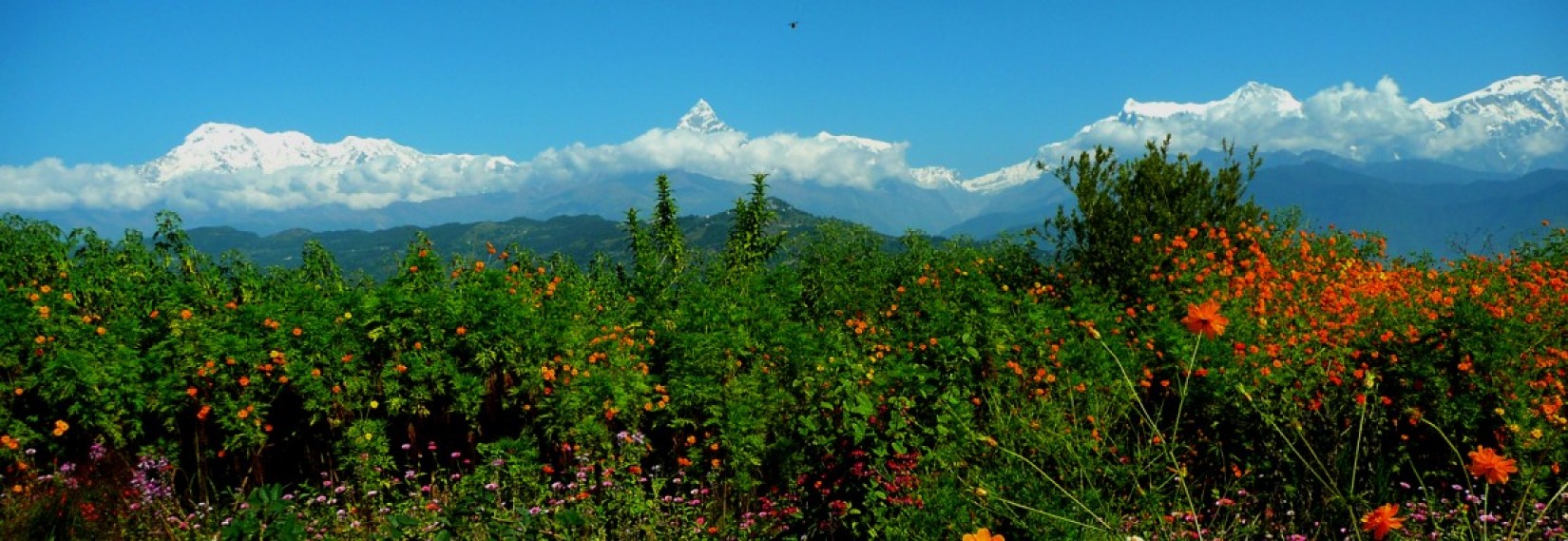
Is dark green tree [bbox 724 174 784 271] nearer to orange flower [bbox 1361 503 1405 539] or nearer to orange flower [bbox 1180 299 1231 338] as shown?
orange flower [bbox 1180 299 1231 338]

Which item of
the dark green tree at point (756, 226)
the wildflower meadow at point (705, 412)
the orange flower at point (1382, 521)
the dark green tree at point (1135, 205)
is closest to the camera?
the orange flower at point (1382, 521)

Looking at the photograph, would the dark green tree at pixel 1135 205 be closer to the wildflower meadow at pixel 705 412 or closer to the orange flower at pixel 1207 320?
the wildflower meadow at pixel 705 412

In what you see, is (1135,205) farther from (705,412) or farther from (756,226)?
(705,412)

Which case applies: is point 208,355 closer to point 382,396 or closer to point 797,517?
point 382,396

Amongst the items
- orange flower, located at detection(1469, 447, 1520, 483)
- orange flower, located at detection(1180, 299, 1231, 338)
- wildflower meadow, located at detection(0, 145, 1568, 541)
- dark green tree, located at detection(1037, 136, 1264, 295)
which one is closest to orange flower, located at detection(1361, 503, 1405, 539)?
orange flower, located at detection(1469, 447, 1520, 483)

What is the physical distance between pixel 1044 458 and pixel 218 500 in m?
4.72

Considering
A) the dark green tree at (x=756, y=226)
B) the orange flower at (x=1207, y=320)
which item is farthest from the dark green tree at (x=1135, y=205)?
the orange flower at (x=1207, y=320)

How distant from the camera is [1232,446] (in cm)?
488

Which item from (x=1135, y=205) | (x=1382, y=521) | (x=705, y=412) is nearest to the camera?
(x=1382, y=521)

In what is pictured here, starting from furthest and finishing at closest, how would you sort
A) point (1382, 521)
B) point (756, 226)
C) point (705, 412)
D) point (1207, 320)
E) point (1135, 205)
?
1. point (756, 226)
2. point (1135, 205)
3. point (705, 412)
4. point (1207, 320)
5. point (1382, 521)

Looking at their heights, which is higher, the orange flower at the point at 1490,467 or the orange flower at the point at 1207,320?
the orange flower at the point at 1207,320

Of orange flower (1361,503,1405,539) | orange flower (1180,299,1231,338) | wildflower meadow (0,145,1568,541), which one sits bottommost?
wildflower meadow (0,145,1568,541)

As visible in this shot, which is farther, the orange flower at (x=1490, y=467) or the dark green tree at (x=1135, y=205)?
the dark green tree at (x=1135, y=205)

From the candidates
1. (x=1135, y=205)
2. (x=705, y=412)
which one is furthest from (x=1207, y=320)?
(x=1135, y=205)
